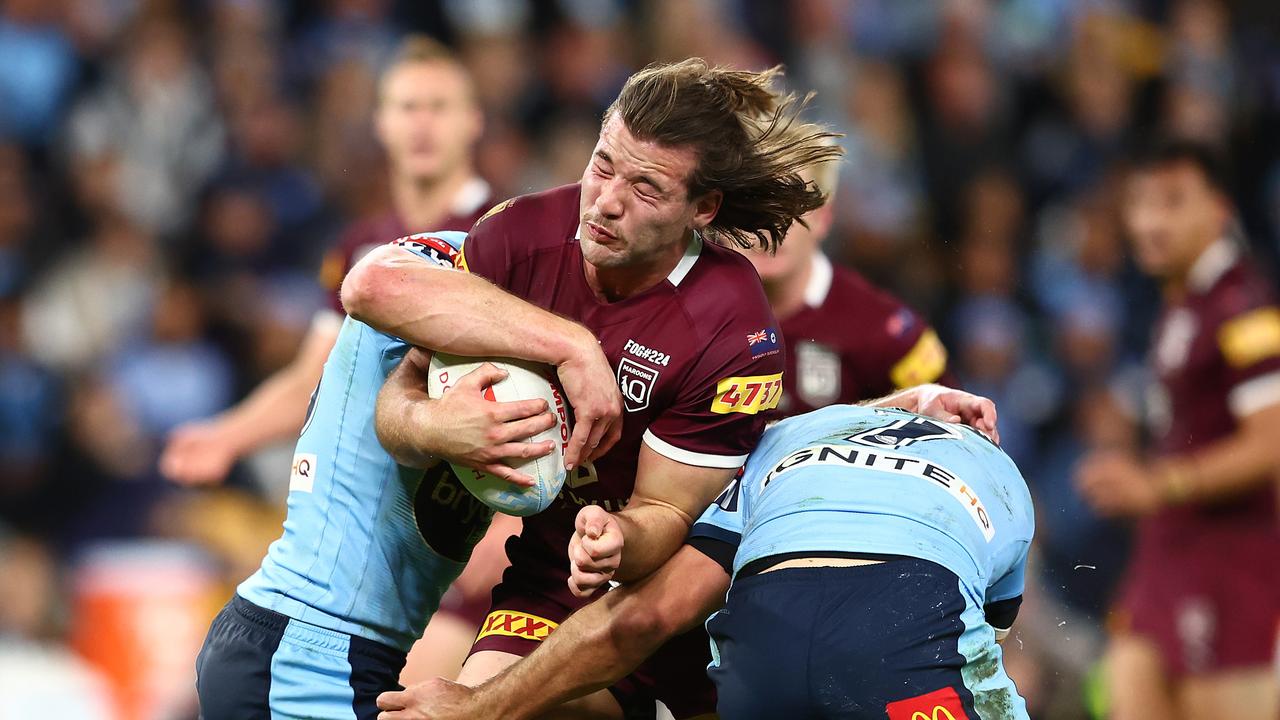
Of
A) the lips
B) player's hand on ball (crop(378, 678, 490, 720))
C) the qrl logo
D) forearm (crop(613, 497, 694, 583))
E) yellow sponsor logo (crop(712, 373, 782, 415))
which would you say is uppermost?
the lips

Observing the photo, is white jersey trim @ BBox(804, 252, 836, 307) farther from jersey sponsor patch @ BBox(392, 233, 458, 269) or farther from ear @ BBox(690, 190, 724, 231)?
jersey sponsor patch @ BBox(392, 233, 458, 269)

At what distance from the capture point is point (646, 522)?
10.8ft

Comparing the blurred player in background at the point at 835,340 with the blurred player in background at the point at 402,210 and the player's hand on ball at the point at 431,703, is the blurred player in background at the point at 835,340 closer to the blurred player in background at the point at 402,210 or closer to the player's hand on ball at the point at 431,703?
the blurred player in background at the point at 402,210

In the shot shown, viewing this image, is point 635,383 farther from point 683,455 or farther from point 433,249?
point 433,249

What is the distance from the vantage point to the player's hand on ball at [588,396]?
10.5 ft

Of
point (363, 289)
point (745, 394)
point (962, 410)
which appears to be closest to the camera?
point (363, 289)

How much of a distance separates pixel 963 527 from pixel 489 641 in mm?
1225

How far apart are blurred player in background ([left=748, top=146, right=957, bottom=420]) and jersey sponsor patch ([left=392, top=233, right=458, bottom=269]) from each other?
5.48 feet

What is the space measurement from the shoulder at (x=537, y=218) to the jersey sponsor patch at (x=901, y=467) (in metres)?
0.78

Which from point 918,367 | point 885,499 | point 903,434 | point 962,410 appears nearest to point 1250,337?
point 918,367

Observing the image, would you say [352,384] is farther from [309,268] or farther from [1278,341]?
[309,268]

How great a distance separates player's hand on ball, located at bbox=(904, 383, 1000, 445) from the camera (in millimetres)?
3803

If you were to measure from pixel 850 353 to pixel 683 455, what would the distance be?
75.7 inches

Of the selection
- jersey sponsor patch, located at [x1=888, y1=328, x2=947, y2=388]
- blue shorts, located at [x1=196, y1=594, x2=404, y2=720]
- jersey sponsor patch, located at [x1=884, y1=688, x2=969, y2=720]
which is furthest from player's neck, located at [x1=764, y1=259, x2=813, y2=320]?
jersey sponsor patch, located at [x1=884, y1=688, x2=969, y2=720]
